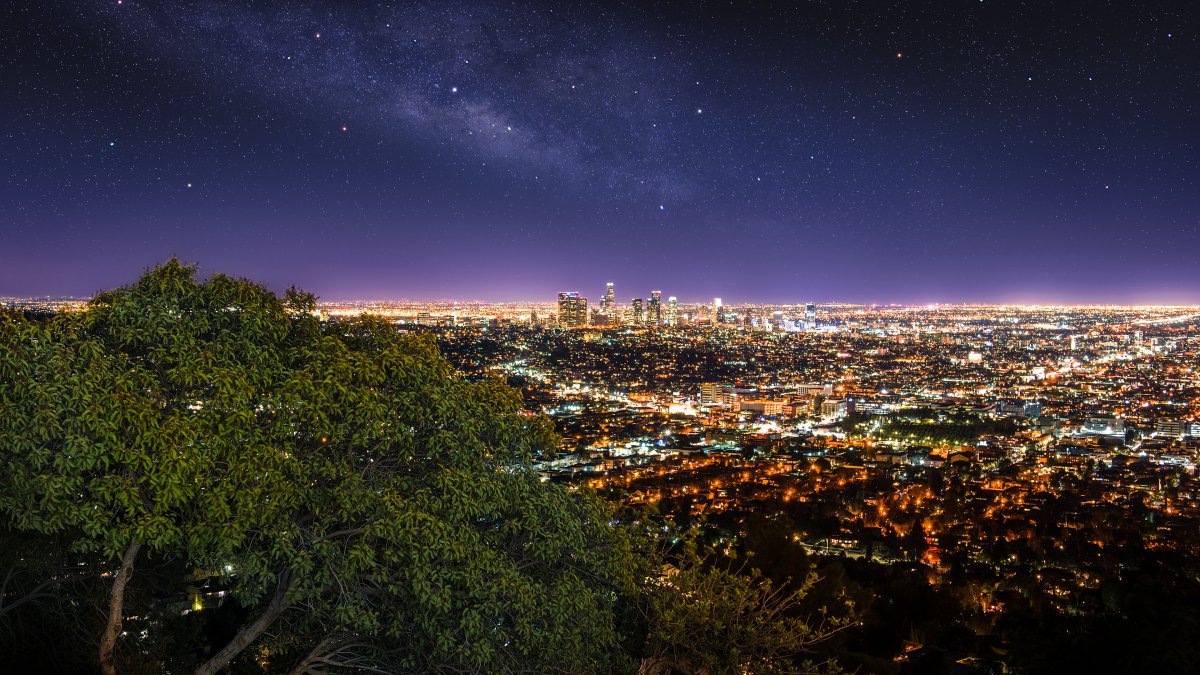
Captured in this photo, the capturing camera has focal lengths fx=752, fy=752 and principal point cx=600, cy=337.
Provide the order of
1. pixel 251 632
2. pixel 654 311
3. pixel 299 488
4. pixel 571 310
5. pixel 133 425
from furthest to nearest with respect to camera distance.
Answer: pixel 654 311 < pixel 571 310 < pixel 251 632 < pixel 299 488 < pixel 133 425

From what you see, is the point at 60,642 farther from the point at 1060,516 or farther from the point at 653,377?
the point at 653,377

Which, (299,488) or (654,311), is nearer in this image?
(299,488)

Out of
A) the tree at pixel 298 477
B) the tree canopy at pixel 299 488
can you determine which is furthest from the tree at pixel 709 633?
the tree at pixel 298 477

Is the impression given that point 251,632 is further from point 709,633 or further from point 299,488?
point 709,633

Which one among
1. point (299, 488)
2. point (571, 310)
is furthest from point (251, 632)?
point (571, 310)

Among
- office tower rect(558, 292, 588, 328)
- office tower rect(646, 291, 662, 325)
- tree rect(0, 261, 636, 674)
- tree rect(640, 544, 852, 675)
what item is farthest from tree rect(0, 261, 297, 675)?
office tower rect(646, 291, 662, 325)

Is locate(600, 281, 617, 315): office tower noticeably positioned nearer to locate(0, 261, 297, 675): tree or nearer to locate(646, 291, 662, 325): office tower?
locate(646, 291, 662, 325): office tower
